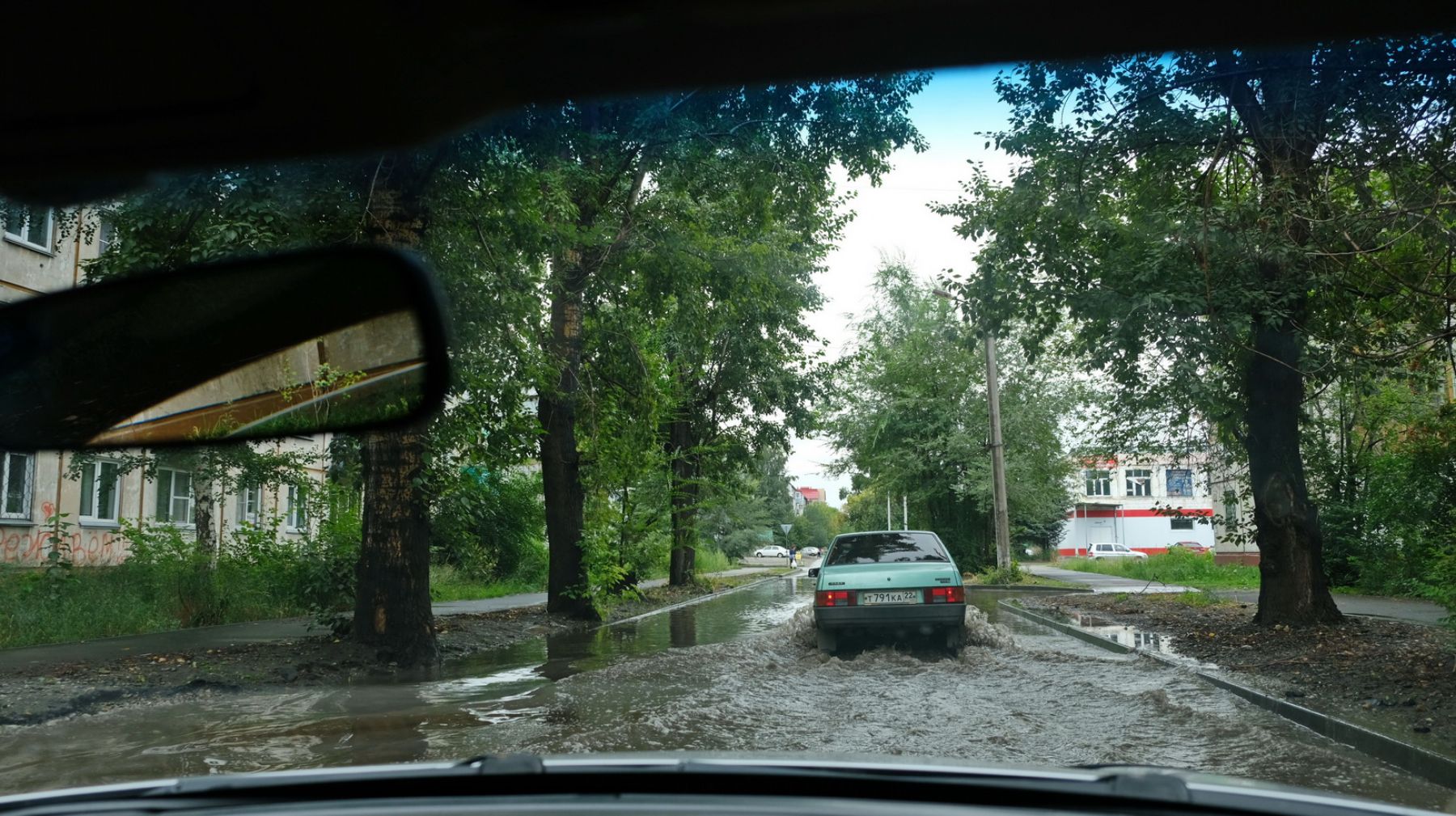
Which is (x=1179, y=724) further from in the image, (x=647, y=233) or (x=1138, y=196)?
(x=647, y=233)

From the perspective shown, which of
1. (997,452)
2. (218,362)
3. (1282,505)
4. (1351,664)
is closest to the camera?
(218,362)

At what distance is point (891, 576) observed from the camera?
12.6 m

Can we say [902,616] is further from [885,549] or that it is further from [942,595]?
[885,549]

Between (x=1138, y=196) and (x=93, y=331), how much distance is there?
1176 centimetres

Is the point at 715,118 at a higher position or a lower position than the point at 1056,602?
higher

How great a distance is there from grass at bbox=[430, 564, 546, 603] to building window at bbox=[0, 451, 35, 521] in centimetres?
813

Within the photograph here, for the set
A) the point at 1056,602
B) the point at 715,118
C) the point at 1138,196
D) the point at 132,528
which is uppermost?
the point at 715,118

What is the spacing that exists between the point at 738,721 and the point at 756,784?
258 inches

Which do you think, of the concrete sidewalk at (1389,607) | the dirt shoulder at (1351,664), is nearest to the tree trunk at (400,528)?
the dirt shoulder at (1351,664)

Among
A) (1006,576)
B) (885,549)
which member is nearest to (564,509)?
(885,549)

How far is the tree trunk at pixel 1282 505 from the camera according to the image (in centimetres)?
1288

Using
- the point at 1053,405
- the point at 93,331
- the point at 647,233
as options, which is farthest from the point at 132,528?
the point at 1053,405

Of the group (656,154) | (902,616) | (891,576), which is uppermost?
(656,154)

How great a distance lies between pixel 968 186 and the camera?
14.8 meters
